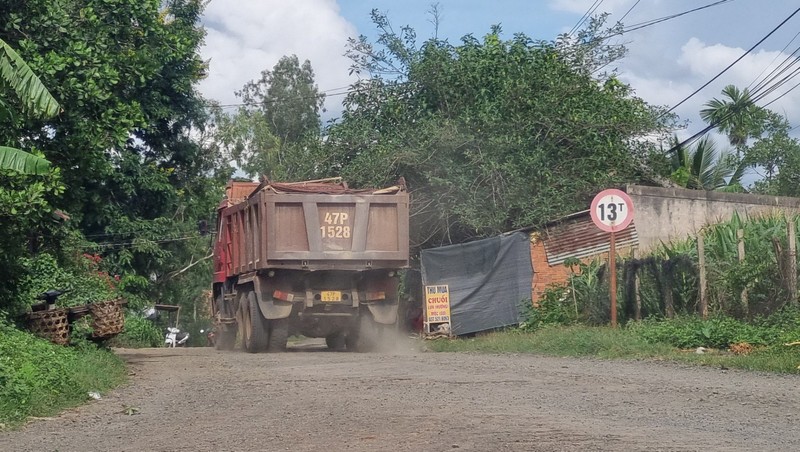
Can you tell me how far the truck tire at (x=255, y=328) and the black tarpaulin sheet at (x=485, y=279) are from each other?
3876mm

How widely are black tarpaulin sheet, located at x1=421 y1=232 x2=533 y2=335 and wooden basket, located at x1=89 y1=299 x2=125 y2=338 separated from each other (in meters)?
6.73

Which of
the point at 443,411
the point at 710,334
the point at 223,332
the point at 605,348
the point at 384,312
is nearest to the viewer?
the point at 443,411

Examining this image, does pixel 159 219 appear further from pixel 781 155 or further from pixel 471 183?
pixel 781 155

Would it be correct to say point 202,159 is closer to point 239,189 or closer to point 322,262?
point 239,189

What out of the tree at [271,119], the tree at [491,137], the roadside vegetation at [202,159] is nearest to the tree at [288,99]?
the tree at [271,119]

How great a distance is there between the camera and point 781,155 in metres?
41.8

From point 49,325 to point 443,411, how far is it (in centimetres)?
854

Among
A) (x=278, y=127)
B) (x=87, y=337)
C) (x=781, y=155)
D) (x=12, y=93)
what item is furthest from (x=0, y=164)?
(x=278, y=127)

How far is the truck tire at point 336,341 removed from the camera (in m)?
19.0

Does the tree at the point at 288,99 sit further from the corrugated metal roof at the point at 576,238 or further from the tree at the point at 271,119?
the corrugated metal roof at the point at 576,238

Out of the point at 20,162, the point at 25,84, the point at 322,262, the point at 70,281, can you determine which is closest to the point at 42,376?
the point at 20,162

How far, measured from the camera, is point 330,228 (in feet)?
56.0

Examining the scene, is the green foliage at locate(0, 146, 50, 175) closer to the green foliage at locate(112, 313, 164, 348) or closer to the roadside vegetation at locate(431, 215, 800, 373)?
the roadside vegetation at locate(431, 215, 800, 373)

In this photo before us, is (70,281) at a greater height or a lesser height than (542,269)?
greater
